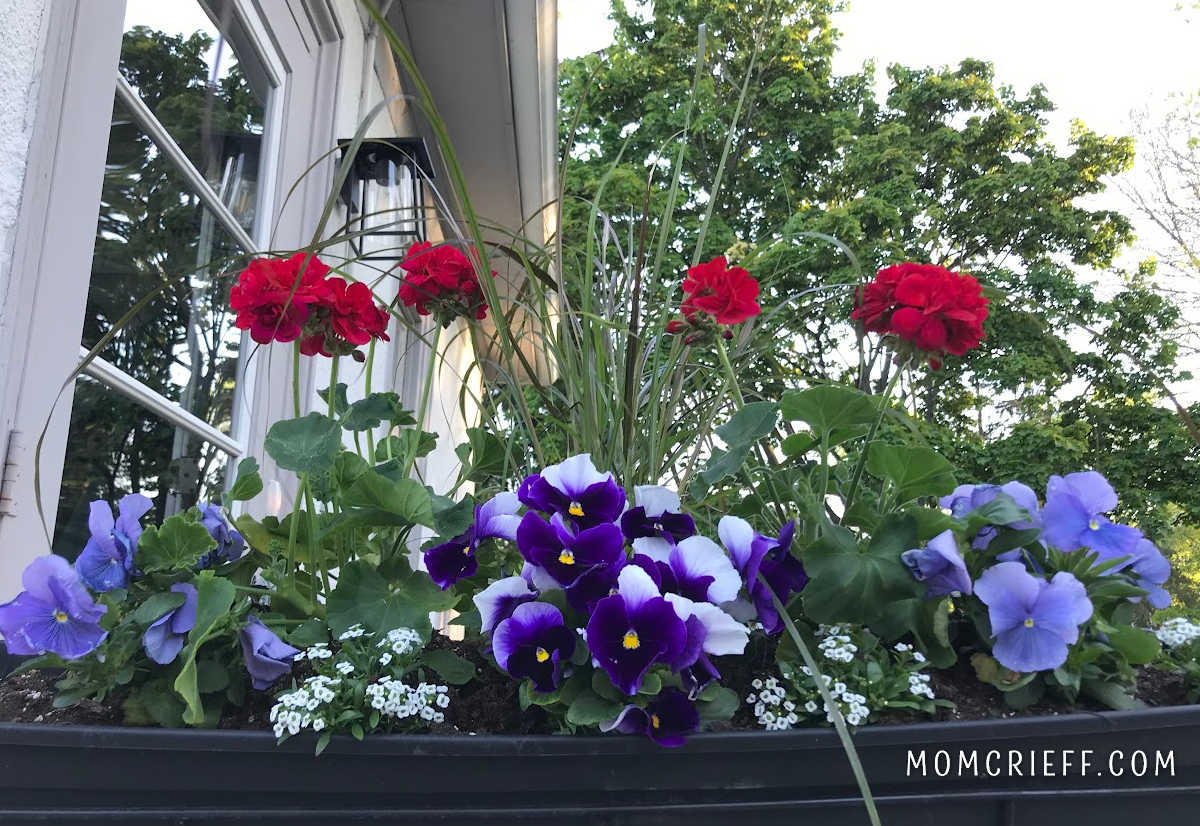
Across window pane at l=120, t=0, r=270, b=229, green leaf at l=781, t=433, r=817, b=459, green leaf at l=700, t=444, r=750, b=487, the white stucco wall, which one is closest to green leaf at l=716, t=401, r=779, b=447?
green leaf at l=700, t=444, r=750, b=487

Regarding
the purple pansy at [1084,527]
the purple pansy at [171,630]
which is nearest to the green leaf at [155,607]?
the purple pansy at [171,630]

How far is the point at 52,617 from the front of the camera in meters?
0.61

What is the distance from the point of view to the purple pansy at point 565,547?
607mm

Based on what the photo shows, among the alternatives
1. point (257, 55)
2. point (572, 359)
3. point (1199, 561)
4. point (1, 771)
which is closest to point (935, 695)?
point (572, 359)

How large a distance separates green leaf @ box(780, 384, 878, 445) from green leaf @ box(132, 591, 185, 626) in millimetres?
476

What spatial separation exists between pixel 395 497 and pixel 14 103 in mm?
672

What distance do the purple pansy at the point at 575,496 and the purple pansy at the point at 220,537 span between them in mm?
311

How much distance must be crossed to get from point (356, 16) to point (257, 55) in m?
0.62

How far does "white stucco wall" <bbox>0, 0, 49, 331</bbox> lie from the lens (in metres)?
0.92

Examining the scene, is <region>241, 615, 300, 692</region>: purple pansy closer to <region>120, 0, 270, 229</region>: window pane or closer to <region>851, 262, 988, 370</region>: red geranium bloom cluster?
<region>851, 262, 988, 370</region>: red geranium bloom cluster

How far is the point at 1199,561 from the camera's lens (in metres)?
9.30

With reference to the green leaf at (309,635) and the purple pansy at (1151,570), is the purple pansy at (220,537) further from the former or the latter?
the purple pansy at (1151,570)

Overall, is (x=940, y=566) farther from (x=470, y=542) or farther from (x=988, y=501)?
(x=470, y=542)

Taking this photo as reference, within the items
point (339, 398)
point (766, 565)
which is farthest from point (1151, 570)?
point (339, 398)
